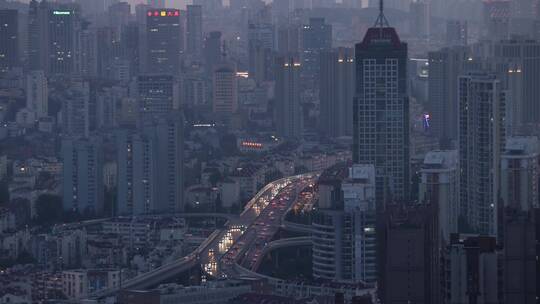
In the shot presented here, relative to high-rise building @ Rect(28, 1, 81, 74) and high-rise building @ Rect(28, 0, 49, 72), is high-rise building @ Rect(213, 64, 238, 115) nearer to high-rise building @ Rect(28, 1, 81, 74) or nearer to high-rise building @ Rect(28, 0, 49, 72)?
high-rise building @ Rect(28, 1, 81, 74)

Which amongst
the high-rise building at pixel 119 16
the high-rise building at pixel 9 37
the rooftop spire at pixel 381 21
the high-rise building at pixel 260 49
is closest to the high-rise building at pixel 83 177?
Answer: the rooftop spire at pixel 381 21

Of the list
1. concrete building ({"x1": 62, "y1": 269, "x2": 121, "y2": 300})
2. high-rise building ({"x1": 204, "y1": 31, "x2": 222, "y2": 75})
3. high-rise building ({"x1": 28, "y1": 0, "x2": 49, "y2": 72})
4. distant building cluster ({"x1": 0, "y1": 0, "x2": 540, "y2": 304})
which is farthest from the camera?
high-rise building ({"x1": 204, "y1": 31, "x2": 222, "y2": 75})

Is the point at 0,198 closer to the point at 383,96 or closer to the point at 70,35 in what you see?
the point at 383,96

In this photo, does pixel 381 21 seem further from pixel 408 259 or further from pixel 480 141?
pixel 408 259

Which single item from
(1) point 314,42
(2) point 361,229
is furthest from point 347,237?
(1) point 314,42

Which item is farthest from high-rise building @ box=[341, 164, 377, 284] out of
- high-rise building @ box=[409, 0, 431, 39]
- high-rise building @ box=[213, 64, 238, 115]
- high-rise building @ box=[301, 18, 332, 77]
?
high-rise building @ box=[213, 64, 238, 115]

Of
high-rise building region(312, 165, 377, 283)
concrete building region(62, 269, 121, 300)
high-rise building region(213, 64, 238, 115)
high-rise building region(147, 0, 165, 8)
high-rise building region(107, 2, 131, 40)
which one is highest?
high-rise building region(147, 0, 165, 8)
